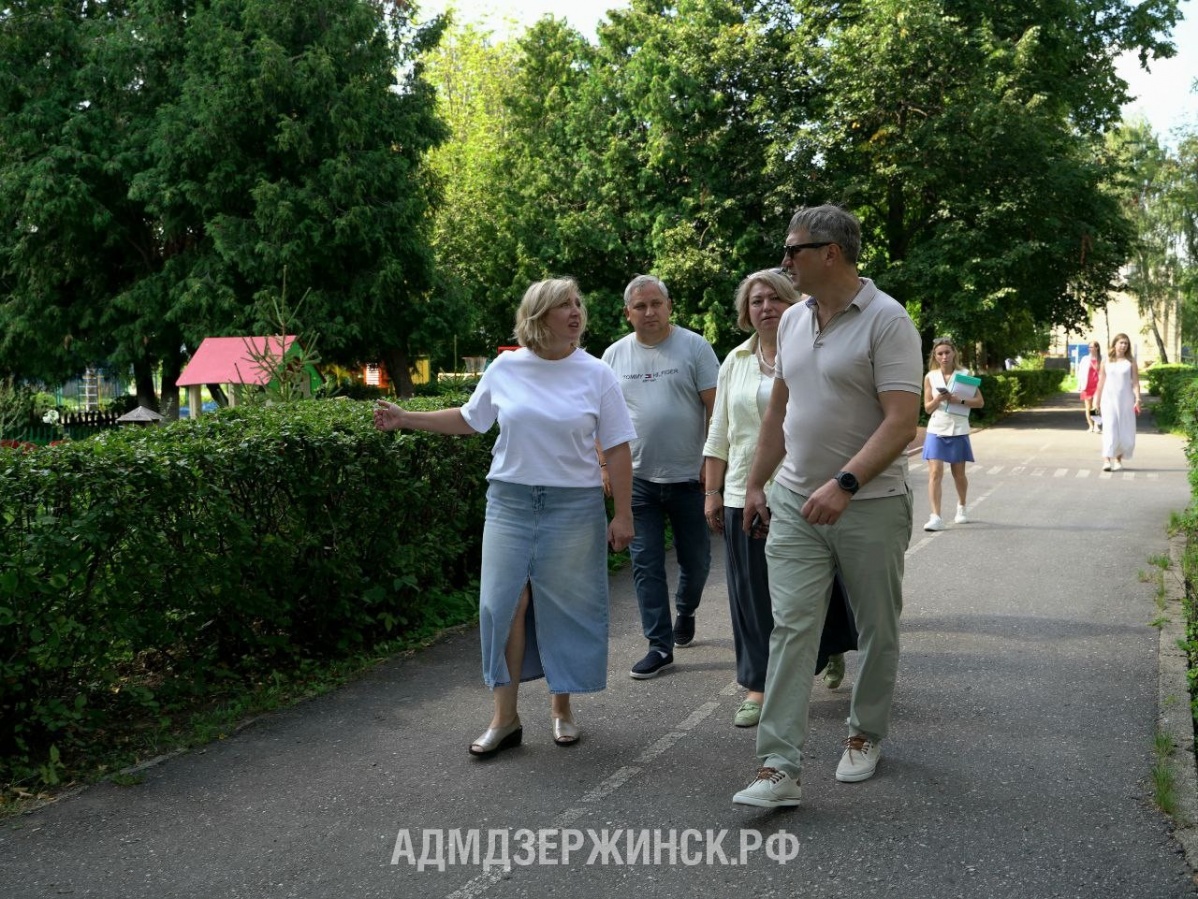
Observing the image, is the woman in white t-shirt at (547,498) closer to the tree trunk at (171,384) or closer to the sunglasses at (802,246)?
the sunglasses at (802,246)

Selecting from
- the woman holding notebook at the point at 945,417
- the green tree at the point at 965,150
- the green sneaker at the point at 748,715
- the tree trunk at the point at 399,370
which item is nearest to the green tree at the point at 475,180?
the tree trunk at the point at 399,370

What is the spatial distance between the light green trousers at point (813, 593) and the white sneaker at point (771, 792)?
3 cm

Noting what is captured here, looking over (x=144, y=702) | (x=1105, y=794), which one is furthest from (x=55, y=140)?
(x=1105, y=794)

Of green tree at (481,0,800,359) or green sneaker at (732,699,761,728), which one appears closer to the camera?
green sneaker at (732,699,761,728)

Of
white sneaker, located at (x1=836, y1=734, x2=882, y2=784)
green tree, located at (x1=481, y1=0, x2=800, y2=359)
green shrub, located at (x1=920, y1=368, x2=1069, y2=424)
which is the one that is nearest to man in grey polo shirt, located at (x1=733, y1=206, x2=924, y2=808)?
white sneaker, located at (x1=836, y1=734, x2=882, y2=784)

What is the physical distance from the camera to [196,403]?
25844 mm

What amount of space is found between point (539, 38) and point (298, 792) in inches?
1712

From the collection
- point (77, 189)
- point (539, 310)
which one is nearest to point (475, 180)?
point (77, 189)

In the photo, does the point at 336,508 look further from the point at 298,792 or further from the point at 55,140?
the point at 55,140

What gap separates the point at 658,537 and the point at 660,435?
555 mm

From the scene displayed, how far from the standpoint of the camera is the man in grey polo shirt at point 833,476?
4.35m

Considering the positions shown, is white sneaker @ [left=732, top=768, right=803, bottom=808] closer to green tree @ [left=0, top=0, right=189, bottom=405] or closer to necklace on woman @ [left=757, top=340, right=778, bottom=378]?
necklace on woman @ [left=757, top=340, right=778, bottom=378]

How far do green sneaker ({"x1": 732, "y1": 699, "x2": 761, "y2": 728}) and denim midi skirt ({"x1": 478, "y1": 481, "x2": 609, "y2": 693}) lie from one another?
2.26 feet

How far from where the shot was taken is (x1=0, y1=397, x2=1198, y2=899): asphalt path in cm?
391
